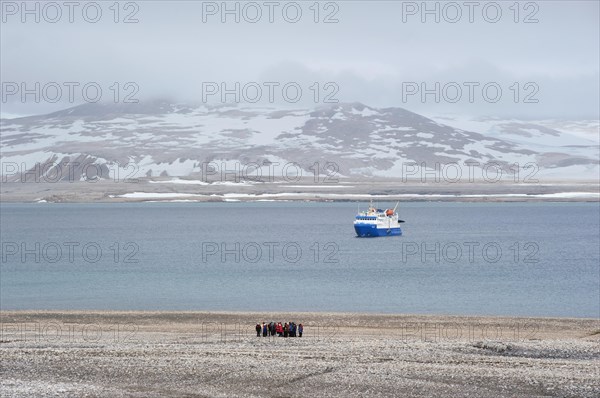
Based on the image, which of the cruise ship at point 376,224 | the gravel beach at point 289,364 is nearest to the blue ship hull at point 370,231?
the cruise ship at point 376,224

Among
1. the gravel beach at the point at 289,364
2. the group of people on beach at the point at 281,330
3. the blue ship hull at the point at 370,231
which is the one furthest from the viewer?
the blue ship hull at the point at 370,231

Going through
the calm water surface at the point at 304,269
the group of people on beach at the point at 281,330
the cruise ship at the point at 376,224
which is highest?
the cruise ship at the point at 376,224

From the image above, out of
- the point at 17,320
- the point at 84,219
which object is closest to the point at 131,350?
the point at 17,320

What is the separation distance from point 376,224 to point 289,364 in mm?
93333

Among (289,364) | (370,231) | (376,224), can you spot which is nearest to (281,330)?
(289,364)

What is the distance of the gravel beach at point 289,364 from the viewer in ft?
76.7

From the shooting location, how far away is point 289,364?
85.8 feet

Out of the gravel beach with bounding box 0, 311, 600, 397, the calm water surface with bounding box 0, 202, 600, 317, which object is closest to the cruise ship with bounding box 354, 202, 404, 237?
the calm water surface with bounding box 0, 202, 600, 317

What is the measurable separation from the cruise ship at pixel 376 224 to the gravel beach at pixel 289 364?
7909cm

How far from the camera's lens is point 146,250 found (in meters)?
98.8

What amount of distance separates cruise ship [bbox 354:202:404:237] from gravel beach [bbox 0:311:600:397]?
259 feet

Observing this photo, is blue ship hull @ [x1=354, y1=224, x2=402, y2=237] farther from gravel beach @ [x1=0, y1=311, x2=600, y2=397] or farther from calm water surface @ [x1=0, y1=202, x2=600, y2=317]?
gravel beach @ [x1=0, y1=311, x2=600, y2=397]

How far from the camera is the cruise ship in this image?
11812 cm

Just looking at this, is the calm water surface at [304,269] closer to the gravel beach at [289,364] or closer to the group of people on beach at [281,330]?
the group of people on beach at [281,330]
